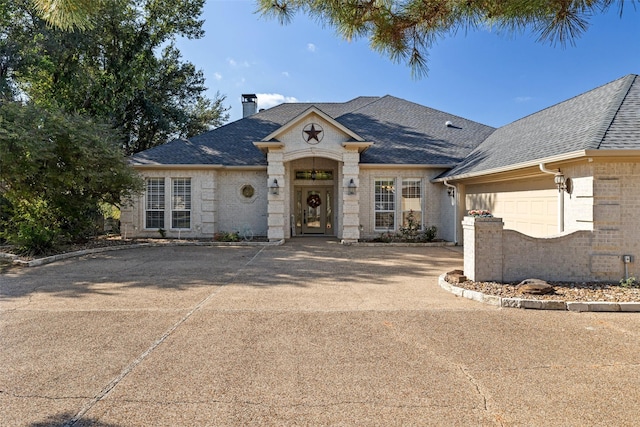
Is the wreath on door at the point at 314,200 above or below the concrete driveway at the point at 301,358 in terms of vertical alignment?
above

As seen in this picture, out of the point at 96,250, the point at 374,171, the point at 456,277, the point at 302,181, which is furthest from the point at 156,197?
the point at 456,277

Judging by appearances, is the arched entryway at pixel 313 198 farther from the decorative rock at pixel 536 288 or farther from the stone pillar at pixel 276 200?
the decorative rock at pixel 536 288

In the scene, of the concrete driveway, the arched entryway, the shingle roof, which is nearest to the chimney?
the shingle roof

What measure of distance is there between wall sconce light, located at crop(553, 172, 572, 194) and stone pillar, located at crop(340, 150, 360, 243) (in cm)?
713

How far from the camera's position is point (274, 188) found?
46.1ft

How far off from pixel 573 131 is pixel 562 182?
1.82m

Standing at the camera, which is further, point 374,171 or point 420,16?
point 374,171

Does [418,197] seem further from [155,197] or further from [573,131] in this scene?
[155,197]

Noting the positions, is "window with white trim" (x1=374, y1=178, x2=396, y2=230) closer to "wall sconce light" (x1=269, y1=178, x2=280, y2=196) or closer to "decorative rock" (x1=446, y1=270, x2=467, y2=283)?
"wall sconce light" (x1=269, y1=178, x2=280, y2=196)

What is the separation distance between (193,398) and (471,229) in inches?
236

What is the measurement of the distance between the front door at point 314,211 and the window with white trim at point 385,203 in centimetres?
265

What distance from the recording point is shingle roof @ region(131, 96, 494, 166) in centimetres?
1539

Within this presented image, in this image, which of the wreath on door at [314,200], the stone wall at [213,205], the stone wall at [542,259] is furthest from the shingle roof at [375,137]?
the stone wall at [542,259]

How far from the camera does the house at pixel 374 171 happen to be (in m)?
8.89
